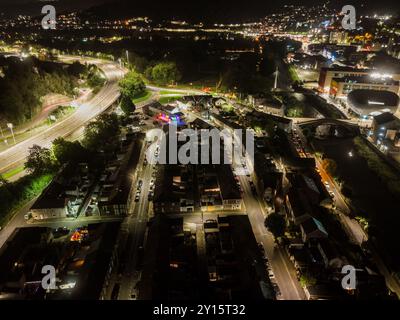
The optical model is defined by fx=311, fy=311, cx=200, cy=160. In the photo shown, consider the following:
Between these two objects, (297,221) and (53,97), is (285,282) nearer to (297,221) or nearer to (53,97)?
(297,221)

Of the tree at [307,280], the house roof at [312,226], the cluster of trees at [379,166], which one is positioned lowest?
the tree at [307,280]

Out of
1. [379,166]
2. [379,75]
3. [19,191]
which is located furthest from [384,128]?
[19,191]

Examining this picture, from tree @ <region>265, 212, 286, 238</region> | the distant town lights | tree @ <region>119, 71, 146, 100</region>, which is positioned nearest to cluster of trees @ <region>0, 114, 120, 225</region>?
tree @ <region>119, 71, 146, 100</region>

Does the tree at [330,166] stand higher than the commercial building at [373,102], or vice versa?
the commercial building at [373,102]

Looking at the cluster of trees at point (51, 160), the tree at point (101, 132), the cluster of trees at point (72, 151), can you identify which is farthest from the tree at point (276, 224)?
the tree at point (101, 132)

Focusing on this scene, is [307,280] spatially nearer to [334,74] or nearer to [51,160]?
[51,160]

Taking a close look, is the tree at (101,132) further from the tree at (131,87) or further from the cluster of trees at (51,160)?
the tree at (131,87)
